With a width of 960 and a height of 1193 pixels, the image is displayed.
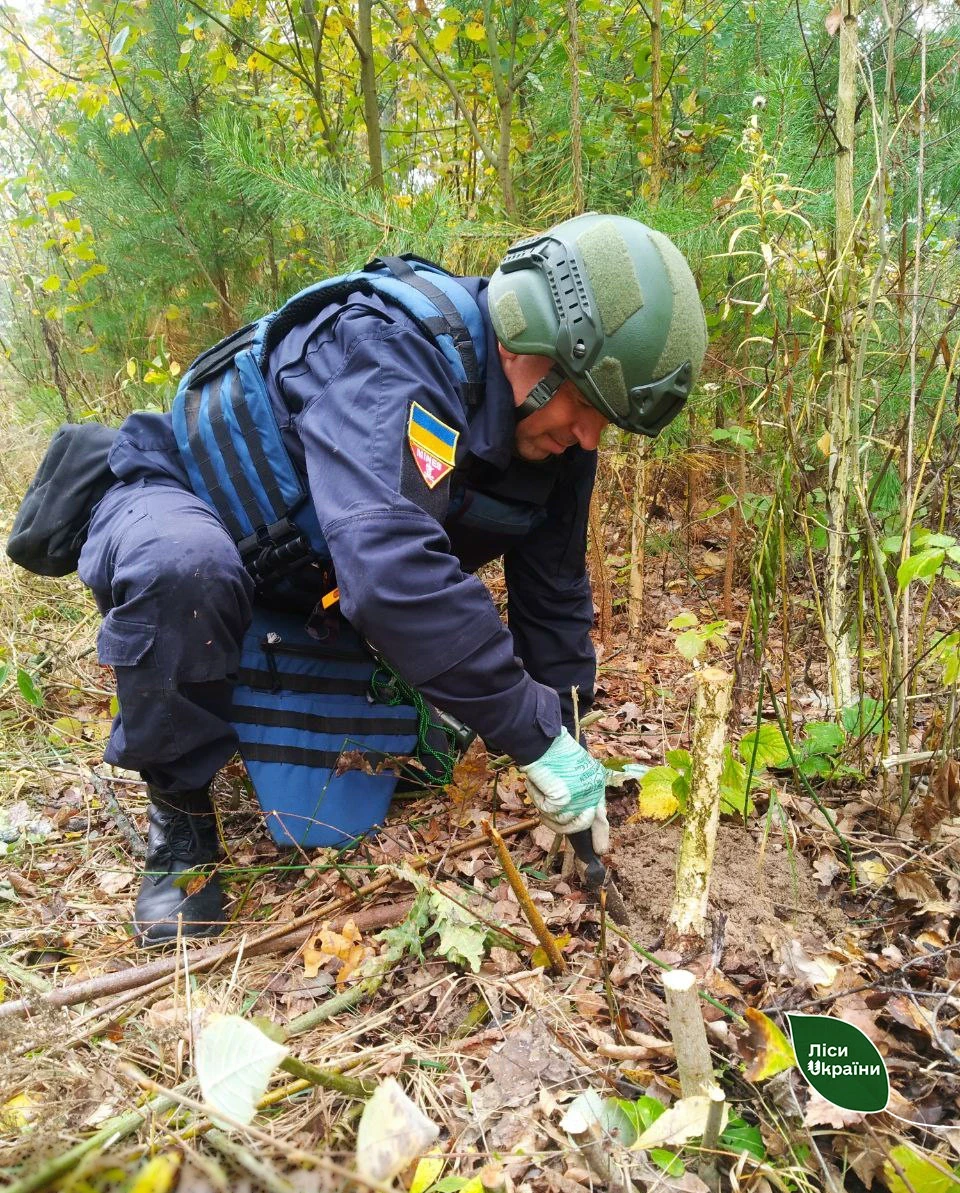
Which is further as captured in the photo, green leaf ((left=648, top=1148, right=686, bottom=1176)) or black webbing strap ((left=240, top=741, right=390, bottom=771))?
black webbing strap ((left=240, top=741, right=390, bottom=771))

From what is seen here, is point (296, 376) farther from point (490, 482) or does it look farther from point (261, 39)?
point (261, 39)

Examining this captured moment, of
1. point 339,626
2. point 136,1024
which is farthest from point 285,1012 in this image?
point 339,626

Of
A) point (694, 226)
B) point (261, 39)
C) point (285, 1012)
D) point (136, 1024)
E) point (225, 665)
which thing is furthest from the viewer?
point (261, 39)

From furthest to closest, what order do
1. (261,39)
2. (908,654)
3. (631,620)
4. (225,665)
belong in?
1. (261,39)
2. (631,620)
3. (908,654)
4. (225,665)

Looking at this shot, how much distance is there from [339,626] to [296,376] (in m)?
0.83

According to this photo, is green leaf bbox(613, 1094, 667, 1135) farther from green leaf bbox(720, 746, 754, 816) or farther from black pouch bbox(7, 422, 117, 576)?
black pouch bbox(7, 422, 117, 576)

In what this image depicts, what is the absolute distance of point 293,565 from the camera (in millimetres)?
2248

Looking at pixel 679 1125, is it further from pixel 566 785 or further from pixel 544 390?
pixel 544 390

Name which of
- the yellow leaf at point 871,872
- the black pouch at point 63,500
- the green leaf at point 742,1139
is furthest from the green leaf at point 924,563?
the black pouch at point 63,500

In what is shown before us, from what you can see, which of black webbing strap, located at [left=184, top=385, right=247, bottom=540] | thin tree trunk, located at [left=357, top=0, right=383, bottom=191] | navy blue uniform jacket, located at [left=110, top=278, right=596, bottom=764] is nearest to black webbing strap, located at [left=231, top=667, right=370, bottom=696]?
black webbing strap, located at [left=184, top=385, right=247, bottom=540]

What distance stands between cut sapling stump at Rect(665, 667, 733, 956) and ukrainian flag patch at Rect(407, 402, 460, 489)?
2.51ft

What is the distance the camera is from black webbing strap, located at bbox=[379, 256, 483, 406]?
2021 millimetres

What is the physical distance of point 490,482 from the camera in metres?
2.30

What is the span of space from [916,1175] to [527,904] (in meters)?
0.74
